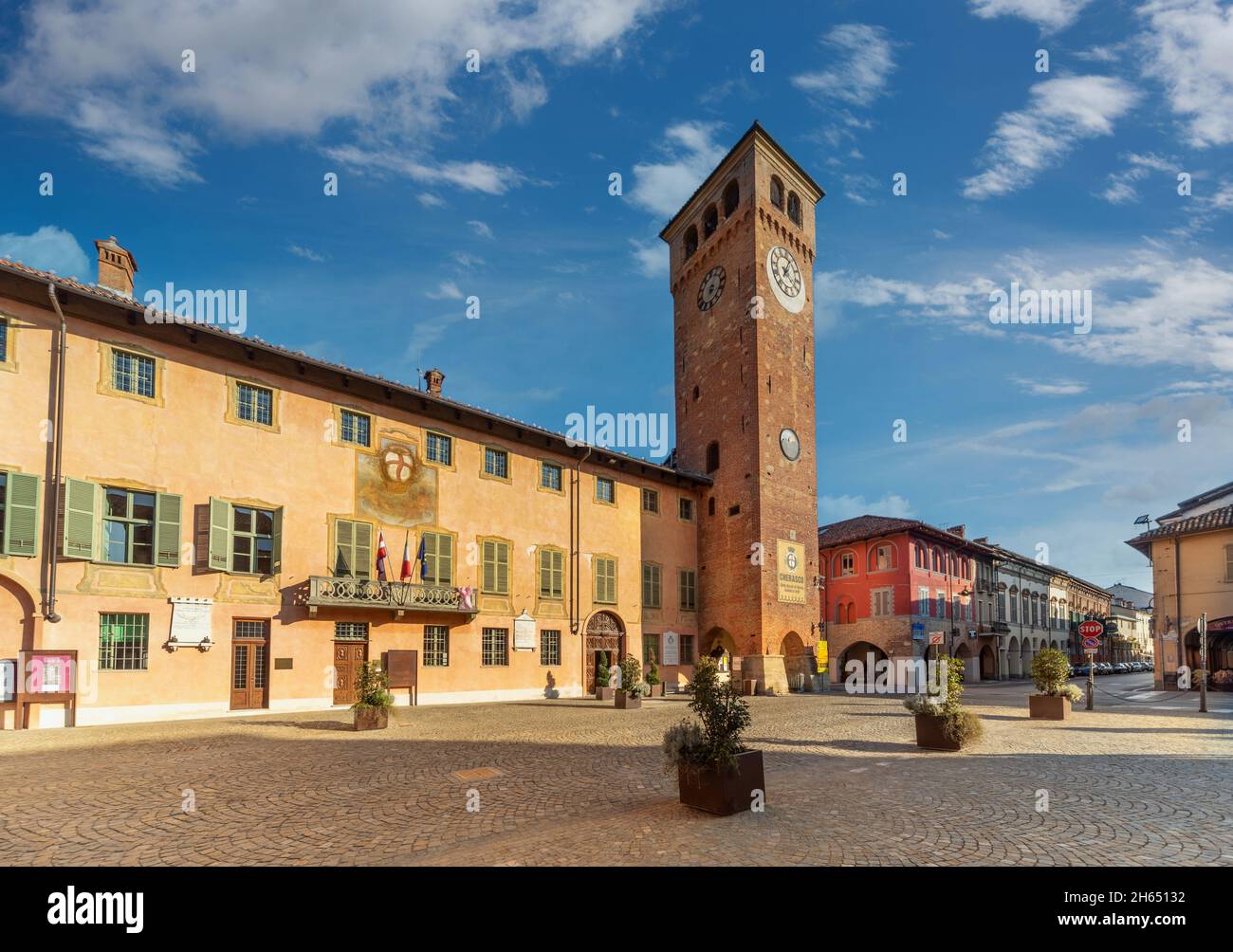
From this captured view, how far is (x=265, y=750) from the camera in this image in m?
13.0

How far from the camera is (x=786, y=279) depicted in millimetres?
36250

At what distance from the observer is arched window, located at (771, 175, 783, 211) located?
36.7 metres

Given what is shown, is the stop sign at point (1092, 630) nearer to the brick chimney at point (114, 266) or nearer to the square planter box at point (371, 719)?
the square planter box at point (371, 719)

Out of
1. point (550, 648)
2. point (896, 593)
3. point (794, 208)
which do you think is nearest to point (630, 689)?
point (550, 648)

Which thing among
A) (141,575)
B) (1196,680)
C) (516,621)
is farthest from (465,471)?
(1196,680)

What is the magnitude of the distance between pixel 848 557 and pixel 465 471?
28.8m

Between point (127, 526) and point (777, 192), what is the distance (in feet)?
104

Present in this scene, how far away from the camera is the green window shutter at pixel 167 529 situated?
18.6 metres

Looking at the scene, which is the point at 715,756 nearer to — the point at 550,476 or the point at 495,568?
the point at 495,568

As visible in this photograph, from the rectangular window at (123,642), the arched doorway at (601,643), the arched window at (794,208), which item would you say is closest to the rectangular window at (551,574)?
the arched doorway at (601,643)

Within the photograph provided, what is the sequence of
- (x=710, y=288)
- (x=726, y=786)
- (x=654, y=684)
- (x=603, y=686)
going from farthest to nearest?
(x=710, y=288), (x=654, y=684), (x=603, y=686), (x=726, y=786)

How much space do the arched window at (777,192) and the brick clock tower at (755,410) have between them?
0.22 feet
